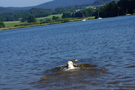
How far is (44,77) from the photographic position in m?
15.9

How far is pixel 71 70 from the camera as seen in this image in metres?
16.9

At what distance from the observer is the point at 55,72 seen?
17156 millimetres

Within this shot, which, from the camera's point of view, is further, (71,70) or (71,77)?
(71,70)

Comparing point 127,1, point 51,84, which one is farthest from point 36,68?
point 127,1

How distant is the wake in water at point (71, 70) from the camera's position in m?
15.8

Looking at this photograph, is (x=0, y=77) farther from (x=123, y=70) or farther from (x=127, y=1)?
(x=127, y=1)

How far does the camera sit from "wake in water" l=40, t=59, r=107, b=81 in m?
15.8

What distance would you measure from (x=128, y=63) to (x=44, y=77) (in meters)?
6.08

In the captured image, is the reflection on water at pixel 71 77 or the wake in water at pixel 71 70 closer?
the reflection on water at pixel 71 77

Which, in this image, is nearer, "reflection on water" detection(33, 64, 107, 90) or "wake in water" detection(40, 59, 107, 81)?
"reflection on water" detection(33, 64, 107, 90)

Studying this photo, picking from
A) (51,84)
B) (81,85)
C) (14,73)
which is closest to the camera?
(81,85)

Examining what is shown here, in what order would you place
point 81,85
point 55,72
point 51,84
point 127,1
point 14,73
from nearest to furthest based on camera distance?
point 81,85, point 51,84, point 55,72, point 14,73, point 127,1

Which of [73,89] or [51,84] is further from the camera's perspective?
[51,84]

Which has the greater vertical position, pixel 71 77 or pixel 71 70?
pixel 71 77
